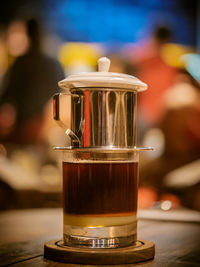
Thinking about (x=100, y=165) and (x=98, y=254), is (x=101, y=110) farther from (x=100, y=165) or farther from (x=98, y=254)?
(x=98, y=254)

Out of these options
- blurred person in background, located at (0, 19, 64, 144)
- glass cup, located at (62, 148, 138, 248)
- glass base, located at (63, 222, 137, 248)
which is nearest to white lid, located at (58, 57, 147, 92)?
glass cup, located at (62, 148, 138, 248)

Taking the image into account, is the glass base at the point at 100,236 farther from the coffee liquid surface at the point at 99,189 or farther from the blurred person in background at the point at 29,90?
the blurred person in background at the point at 29,90

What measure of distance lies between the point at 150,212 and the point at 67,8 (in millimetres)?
2809

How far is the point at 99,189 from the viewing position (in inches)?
30.9

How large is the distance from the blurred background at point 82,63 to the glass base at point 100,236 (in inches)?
103

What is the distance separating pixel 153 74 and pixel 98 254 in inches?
123

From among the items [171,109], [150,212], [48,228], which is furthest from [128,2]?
[48,228]

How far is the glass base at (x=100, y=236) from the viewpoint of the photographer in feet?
2.52

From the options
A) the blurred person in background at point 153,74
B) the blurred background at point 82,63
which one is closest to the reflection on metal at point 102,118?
the blurred background at point 82,63

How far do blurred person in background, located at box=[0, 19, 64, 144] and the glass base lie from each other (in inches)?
118

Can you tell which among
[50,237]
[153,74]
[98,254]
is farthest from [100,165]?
[153,74]

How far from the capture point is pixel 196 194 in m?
2.98

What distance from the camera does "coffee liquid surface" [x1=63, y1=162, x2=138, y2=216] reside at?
0.78 metres

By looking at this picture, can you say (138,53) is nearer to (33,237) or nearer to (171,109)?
(171,109)
